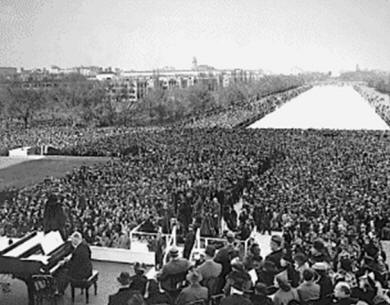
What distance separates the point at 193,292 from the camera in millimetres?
3275

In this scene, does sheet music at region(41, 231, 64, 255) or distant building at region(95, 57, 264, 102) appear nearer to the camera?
sheet music at region(41, 231, 64, 255)

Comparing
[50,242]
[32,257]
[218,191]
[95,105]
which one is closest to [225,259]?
[32,257]

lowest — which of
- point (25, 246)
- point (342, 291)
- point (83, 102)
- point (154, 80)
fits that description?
point (83, 102)

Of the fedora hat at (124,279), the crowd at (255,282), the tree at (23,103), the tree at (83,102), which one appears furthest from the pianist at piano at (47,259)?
the tree at (83,102)

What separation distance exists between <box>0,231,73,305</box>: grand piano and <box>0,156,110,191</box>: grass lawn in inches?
262

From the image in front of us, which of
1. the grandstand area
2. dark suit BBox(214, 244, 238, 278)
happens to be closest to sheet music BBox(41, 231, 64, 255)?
the grandstand area

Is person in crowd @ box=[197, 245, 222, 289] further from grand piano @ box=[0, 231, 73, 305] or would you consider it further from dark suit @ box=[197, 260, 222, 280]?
grand piano @ box=[0, 231, 73, 305]

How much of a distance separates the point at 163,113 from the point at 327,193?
2439cm

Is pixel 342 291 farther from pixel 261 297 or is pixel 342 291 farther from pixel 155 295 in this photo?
pixel 155 295

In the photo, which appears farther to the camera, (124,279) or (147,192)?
(147,192)

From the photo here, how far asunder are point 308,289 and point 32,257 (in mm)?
2334

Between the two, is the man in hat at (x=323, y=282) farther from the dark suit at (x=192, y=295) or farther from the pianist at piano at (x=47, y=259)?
the pianist at piano at (x=47, y=259)

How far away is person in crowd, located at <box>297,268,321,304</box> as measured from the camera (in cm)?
326

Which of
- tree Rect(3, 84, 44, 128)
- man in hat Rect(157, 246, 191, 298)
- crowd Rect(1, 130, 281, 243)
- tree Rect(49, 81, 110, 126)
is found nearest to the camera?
man in hat Rect(157, 246, 191, 298)
